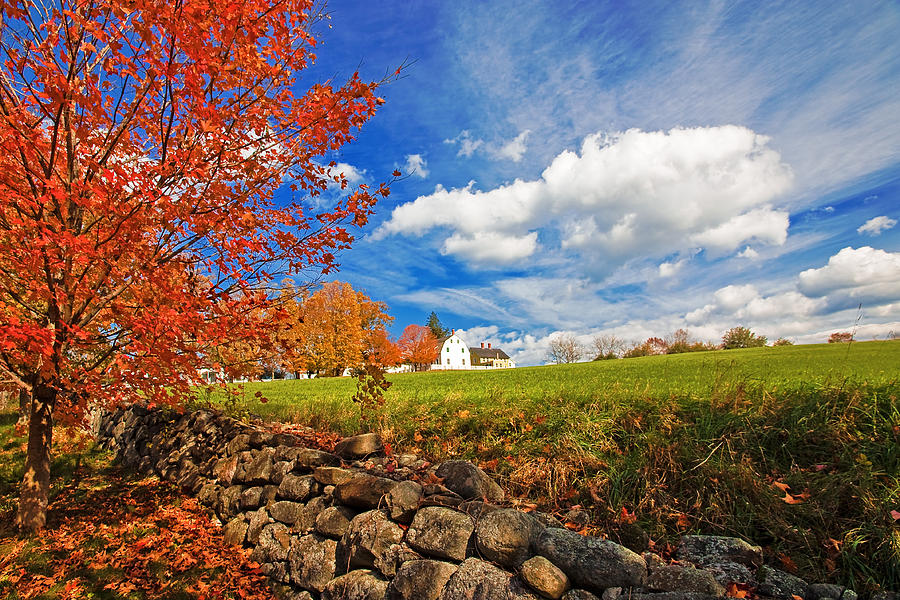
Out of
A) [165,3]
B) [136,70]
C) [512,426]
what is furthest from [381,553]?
[165,3]

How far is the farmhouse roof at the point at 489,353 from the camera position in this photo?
276ft

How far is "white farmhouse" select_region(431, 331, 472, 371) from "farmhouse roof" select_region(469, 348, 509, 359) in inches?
146

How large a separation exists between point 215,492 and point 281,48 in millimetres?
6609

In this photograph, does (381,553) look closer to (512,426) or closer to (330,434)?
(512,426)

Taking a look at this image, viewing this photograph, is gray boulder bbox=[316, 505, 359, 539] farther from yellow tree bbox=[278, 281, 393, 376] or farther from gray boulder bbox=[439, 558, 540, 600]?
yellow tree bbox=[278, 281, 393, 376]

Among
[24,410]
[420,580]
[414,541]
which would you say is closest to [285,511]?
[414,541]

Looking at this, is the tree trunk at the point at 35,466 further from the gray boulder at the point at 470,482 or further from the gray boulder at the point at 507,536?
the gray boulder at the point at 507,536

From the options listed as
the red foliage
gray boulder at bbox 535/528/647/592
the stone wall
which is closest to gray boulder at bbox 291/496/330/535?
the stone wall

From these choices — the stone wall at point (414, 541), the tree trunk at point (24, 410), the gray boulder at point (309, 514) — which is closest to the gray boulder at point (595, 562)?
the stone wall at point (414, 541)

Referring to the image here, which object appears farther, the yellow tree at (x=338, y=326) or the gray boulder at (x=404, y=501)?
the yellow tree at (x=338, y=326)

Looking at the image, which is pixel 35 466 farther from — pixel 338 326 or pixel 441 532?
pixel 338 326

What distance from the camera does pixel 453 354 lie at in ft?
251

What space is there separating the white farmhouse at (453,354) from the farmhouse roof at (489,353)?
146 inches

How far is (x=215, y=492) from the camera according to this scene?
23.5 feet
